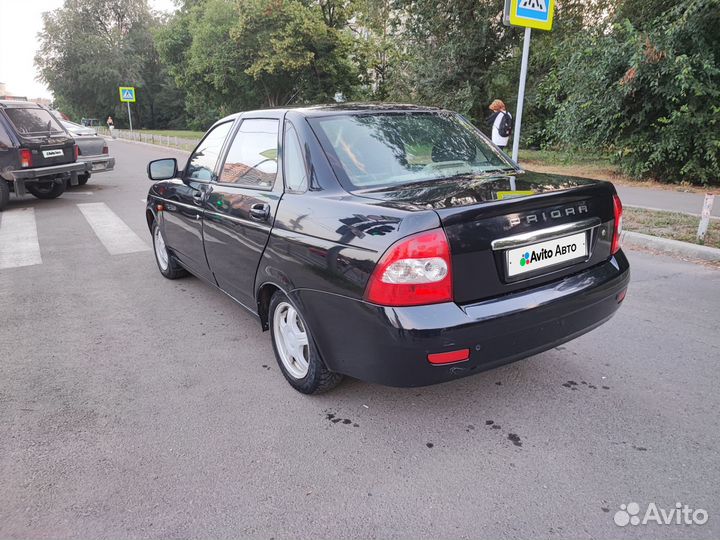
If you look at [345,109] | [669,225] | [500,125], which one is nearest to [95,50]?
[500,125]

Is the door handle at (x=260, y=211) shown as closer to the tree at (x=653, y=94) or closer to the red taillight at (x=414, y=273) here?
the red taillight at (x=414, y=273)

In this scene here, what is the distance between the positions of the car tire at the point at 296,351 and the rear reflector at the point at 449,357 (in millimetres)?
759

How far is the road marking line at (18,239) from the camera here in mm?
6500

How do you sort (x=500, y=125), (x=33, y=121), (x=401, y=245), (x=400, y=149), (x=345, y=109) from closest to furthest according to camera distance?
(x=401, y=245)
(x=400, y=149)
(x=345, y=109)
(x=33, y=121)
(x=500, y=125)

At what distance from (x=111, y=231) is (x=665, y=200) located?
930 cm

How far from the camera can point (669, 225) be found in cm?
727

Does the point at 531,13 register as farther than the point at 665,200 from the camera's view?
No

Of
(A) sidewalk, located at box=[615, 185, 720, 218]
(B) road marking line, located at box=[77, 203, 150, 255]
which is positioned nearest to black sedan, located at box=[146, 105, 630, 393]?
(B) road marking line, located at box=[77, 203, 150, 255]

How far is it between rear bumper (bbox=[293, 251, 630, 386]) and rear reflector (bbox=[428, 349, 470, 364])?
0.07 ft

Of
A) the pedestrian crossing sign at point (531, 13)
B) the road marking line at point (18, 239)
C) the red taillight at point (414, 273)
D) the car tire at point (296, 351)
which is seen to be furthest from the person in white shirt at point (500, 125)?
the red taillight at point (414, 273)

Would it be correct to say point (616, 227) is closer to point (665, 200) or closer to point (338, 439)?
point (338, 439)

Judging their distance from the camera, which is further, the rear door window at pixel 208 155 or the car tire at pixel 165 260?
the car tire at pixel 165 260

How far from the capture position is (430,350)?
2355mm

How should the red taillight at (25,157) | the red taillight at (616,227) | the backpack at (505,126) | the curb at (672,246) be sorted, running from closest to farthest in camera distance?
the red taillight at (616,227) → the curb at (672,246) → the red taillight at (25,157) → the backpack at (505,126)
